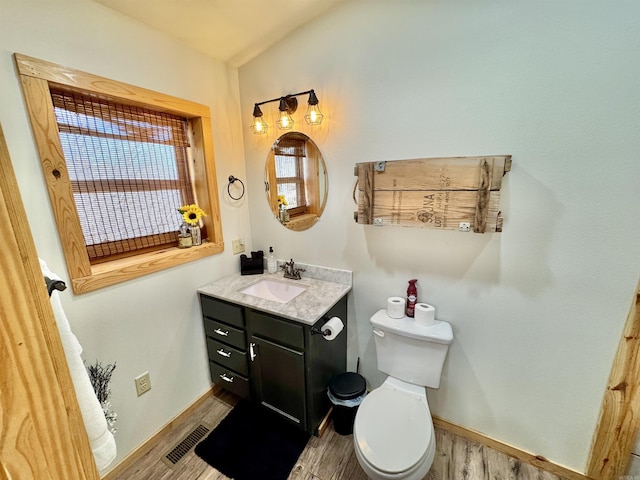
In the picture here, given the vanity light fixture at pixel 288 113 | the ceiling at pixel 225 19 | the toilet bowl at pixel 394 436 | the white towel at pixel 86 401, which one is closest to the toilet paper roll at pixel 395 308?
the toilet bowl at pixel 394 436

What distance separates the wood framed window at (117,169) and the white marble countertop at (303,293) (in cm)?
28

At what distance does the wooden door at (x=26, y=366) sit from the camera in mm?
390

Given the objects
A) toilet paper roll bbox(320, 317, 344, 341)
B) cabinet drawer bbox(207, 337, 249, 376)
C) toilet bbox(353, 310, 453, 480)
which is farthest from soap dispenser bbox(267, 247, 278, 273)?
toilet bbox(353, 310, 453, 480)

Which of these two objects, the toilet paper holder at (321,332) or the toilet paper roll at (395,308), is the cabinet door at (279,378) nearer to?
the toilet paper holder at (321,332)

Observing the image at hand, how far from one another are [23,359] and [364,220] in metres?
1.32

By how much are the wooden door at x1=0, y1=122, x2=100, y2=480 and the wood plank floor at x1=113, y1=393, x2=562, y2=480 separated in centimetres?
134

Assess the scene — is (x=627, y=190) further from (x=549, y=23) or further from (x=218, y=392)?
(x=218, y=392)

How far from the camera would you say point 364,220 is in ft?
4.86

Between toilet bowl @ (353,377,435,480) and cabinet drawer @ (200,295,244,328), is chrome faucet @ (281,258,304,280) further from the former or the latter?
toilet bowl @ (353,377,435,480)

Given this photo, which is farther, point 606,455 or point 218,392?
point 218,392

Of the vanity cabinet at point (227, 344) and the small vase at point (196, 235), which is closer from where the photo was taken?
the vanity cabinet at point (227, 344)

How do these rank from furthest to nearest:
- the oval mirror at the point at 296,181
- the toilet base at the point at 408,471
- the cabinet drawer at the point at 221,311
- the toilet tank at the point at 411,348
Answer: the oval mirror at the point at 296,181 → the cabinet drawer at the point at 221,311 → the toilet tank at the point at 411,348 → the toilet base at the point at 408,471

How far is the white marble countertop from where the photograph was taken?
1.46 m

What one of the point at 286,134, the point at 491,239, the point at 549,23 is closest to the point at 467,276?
the point at 491,239
